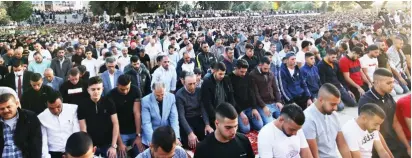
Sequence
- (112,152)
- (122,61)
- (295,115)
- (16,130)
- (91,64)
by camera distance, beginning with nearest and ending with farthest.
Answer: (295,115), (16,130), (112,152), (91,64), (122,61)

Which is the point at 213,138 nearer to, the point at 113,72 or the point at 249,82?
the point at 249,82

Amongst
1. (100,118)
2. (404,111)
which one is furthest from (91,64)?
(404,111)

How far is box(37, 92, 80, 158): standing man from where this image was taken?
155 inches

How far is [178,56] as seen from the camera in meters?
9.86

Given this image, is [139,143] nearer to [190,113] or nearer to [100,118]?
[100,118]

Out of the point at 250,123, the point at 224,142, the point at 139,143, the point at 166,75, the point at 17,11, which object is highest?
the point at 17,11

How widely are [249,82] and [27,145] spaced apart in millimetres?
3498

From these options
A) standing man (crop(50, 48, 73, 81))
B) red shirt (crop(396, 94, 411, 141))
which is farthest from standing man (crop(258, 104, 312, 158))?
standing man (crop(50, 48, 73, 81))

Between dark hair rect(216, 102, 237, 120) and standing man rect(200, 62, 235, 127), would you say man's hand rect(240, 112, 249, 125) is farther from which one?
dark hair rect(216, 102, 237, 120)

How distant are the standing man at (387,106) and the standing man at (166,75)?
378 cm

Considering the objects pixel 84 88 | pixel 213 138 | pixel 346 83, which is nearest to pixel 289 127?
pixel 213 138

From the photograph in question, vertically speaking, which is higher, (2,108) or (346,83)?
(2,108)

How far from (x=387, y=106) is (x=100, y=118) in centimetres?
314

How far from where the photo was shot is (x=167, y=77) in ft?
23.7
